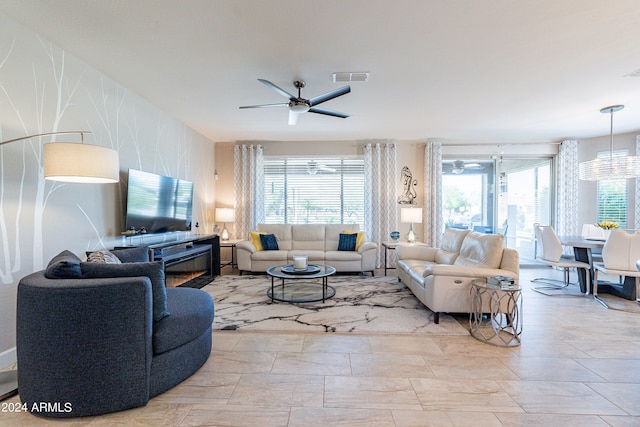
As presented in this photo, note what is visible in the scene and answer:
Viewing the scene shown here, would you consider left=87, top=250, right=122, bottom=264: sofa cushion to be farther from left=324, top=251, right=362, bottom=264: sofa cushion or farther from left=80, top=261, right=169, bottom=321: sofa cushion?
left=324, top=251, right=362, bottom=264: sofa cushion

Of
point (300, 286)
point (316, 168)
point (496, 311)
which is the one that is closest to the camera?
point (496, 311)

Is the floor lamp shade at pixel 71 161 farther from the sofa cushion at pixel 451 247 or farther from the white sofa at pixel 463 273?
the sofa cushion at pixel 451 247

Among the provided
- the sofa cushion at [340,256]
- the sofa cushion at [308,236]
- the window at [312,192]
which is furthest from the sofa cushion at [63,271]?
the window at [312,192]

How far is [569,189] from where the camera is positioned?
558 cm

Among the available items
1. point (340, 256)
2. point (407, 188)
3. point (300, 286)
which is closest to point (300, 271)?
point (300, 286)

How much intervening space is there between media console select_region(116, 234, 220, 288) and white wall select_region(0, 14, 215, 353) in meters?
0.54

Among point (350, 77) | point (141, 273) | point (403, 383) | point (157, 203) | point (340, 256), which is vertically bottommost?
point (403, 383)

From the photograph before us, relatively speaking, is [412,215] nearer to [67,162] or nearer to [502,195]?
[502,195]

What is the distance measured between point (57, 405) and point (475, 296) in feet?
10.6

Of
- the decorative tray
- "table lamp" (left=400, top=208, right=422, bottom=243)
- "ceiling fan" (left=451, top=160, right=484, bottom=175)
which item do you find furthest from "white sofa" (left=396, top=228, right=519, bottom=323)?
"ceiling fan" (left=451, top=160, right=484, bottom=175)

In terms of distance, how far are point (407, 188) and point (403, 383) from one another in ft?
14.9

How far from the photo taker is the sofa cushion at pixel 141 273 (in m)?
1.71

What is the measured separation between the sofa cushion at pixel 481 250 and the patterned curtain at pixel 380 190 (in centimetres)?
221

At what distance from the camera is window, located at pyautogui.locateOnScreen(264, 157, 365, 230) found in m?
6.07
